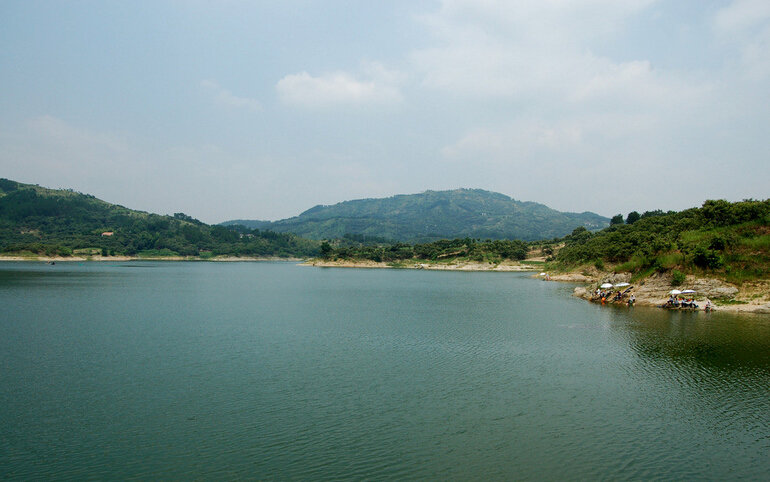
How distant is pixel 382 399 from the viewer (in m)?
18.5

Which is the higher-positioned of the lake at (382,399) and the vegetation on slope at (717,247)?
the vegetation on slope at (717,247)

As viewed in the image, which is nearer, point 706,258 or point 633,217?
point 706,258

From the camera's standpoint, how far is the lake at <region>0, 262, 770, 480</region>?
1330 centimetres

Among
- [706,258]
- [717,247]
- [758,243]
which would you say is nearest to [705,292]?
[706,258]

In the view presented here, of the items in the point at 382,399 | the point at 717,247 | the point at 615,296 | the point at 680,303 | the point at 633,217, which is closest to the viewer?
the point at 382,399

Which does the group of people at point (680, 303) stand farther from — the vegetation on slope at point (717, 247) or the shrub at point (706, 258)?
the shrub at point (706, 258)

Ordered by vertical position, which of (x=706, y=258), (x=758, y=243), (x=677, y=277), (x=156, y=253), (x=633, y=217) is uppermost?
(x=633, y=217)

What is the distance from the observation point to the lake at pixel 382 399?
13.3m

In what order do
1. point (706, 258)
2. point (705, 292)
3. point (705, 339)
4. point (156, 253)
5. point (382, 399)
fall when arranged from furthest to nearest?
point (156, 253)
point (706, 258)
point (705, 292)
point (705, 339)
point (382, 399)

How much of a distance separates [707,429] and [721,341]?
1645cm

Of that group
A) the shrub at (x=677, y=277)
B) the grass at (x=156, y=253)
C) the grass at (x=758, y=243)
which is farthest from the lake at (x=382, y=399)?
the grass at (x=156, y=253)

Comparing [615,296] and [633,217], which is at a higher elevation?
[633,217]

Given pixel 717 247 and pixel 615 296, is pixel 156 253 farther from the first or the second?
pixel 717 247

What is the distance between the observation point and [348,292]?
63.6 m
